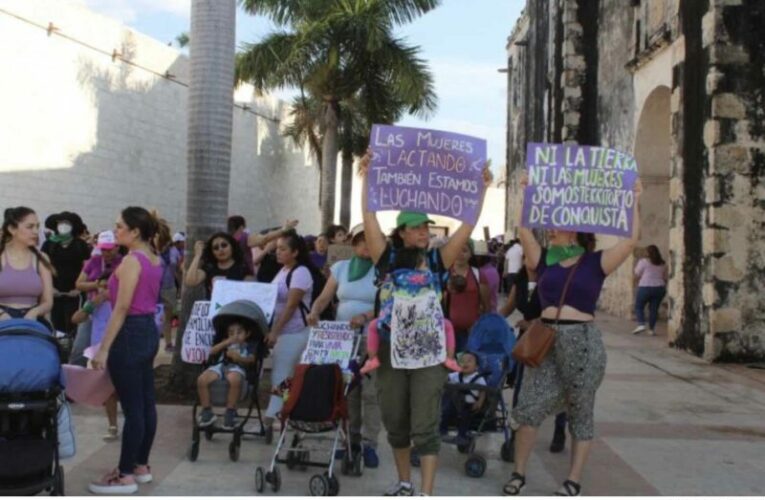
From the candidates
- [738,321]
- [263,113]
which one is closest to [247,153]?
[263,113]

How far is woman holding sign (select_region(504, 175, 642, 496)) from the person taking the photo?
5.39 metres

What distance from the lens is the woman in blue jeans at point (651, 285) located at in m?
15.0

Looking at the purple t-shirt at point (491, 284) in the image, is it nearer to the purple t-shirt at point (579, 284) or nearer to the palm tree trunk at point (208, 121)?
the purple t-shirt at point (579, 284)

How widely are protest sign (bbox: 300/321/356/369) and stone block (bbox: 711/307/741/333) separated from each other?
7297 mm

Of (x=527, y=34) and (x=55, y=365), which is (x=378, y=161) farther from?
(x=527, y=34)

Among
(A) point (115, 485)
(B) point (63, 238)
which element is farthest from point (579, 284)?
(B) point (63, 238)

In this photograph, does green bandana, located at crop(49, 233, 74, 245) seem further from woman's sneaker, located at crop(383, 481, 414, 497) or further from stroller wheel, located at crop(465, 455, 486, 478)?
woman's sneaker, located at crop(383, 481, 414, 497)

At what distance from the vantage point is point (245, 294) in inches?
260

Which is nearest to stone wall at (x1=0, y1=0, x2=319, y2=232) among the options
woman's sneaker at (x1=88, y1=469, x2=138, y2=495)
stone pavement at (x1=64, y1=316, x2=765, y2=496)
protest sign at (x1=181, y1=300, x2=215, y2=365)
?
stone pavement at (x1=64, y1=316, x2=765, y2=496)

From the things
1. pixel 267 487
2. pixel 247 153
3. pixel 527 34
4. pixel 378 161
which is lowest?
pixel 267 487

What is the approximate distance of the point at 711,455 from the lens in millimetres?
6672

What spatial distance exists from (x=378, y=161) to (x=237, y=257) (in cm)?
221

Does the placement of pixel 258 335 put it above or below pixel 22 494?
above

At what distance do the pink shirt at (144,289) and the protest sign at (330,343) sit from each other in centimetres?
120
